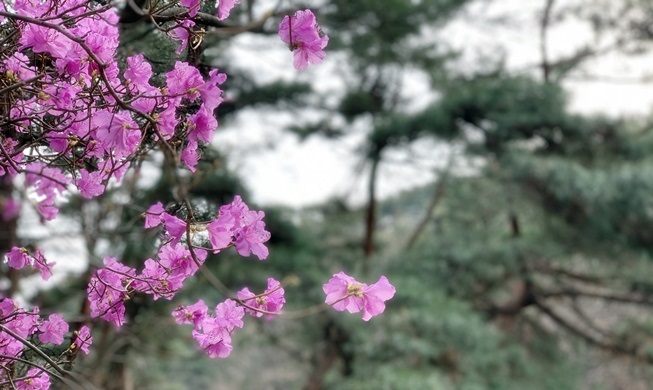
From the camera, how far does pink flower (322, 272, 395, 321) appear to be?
97cm

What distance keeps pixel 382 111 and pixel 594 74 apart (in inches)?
94.2

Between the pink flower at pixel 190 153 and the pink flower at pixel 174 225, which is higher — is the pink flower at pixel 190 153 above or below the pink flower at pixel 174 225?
above

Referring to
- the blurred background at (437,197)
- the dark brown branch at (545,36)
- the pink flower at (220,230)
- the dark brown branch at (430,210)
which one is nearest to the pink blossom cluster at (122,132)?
the pink flower at (220,230)

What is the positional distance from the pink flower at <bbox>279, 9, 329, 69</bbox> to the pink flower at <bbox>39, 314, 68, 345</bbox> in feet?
1.84

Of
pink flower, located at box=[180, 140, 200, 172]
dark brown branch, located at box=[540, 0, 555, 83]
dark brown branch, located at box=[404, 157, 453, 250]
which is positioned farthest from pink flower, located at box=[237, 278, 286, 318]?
dark brown branch, located at box=[540, 0, 555, 83]

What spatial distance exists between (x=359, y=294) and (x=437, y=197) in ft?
22.9

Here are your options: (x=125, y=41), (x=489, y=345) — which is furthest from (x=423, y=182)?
(x=125, y=41)

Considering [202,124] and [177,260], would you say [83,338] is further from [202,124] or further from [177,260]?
[202,124]

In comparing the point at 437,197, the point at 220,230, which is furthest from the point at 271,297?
the point at 437,197

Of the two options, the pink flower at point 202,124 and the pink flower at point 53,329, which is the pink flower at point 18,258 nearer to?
the pink flower at point 53,329

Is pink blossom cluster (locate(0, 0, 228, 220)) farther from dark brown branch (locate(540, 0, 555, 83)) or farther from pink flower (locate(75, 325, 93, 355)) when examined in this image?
dark brown branch (locate(540, 0, 555, 83))

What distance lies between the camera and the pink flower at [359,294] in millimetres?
965

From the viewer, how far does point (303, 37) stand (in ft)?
3.16

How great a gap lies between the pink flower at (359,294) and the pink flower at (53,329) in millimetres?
450
